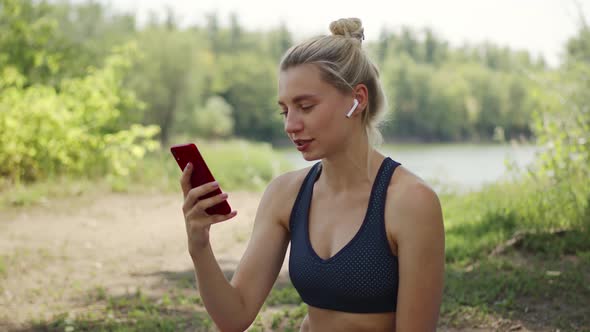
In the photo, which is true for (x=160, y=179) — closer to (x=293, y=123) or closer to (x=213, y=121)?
(x=293, y=123)

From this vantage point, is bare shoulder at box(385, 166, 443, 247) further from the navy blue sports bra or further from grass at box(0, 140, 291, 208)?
grass at box(0, 140, 291, 208)

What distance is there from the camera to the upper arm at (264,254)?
7.63 ft

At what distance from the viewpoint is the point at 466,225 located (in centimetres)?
638

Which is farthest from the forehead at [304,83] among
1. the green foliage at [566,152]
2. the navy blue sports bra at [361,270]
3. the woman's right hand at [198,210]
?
the green foliage at [566,152]

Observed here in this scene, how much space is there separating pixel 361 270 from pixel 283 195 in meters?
0.50

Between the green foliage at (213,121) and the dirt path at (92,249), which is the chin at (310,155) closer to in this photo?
the dirt path at (92,249)

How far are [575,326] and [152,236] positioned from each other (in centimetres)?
516

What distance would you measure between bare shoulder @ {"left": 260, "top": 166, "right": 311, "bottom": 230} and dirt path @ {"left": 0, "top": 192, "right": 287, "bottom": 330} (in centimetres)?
263

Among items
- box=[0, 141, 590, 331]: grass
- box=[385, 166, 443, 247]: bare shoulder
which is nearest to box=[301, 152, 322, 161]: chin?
box=[385, 166, 443, 247]: bare shoulder

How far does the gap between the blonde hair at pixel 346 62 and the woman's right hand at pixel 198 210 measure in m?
0.58

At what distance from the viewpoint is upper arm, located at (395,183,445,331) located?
6.70ft

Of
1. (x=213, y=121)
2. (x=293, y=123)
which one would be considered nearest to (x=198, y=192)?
(x=293, y=123)

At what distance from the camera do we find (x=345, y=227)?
2238mm

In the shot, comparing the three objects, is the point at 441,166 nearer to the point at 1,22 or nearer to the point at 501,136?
the point at 501,136
